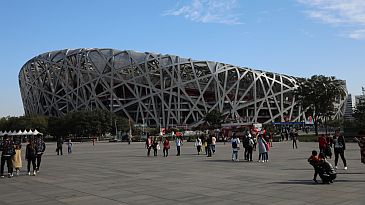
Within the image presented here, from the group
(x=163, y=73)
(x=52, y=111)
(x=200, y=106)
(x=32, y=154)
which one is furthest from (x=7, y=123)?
(x=32, y=154)

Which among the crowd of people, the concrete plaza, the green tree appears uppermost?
the green tree

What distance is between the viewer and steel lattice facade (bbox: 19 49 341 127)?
10338 cm

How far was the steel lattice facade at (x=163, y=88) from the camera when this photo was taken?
103 metres

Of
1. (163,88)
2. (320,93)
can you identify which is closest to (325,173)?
(320,93)

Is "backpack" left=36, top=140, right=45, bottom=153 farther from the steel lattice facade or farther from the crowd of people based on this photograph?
the steel lattice facade

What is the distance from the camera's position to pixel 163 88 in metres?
103

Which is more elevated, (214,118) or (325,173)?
(214,118)

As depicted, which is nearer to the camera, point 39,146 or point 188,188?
point 188,188

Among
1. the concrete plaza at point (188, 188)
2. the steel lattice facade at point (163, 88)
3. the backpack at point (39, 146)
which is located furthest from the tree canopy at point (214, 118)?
the concrete plaza at point (188, 188)

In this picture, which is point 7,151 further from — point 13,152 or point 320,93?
point 320,93

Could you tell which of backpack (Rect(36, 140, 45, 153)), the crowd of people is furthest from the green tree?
the crowd of people

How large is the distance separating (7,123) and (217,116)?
187 feet

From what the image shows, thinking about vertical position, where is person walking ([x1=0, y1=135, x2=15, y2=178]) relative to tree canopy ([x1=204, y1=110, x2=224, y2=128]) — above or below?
below

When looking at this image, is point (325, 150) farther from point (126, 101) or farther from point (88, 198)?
point (126, 101)
